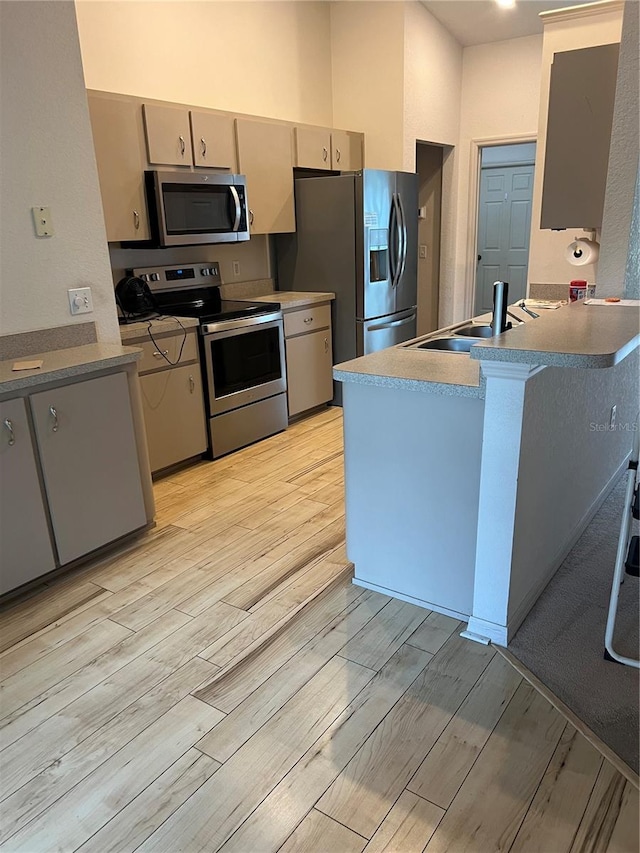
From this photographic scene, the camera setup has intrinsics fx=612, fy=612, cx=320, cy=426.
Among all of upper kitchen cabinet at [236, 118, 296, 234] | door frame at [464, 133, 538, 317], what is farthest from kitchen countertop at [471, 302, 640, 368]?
door frame at [464, 133, 538, 317]

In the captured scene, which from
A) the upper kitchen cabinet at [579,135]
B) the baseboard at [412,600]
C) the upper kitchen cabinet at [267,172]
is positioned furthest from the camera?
the upper kitchen cabinet at [267,172]

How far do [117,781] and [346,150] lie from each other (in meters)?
4.65

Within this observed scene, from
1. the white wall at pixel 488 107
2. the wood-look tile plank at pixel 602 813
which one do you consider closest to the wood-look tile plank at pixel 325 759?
the wood-look tile plank at pixel 602 813

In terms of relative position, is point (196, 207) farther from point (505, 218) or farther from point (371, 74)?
point (505, 218)

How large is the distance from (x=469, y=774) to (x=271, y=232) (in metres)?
3.64

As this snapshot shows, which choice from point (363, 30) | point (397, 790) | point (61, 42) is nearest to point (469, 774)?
point (397, 790)

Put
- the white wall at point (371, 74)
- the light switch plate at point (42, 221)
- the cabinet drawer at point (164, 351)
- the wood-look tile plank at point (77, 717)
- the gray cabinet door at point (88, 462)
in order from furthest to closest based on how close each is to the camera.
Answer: the white wall at point (371, 74) → the cabinet drawer at point (164, 351) → the light switch plate at point (42, 221) → the gray cabinet door at point (88, 462) → the wood-look tile plank at point (77, 717)

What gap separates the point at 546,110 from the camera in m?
3.89

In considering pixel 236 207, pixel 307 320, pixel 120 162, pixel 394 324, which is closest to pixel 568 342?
pixel 120 162

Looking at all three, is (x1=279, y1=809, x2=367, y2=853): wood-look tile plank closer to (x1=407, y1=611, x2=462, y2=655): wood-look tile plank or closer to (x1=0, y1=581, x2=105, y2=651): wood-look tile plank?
(x1=407, y1=611, x2=462, y2=655): wood-look tile plank

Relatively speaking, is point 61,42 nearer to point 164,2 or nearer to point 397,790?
point 164,2

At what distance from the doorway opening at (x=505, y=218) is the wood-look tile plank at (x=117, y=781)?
236 inches

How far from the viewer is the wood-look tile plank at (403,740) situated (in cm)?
149

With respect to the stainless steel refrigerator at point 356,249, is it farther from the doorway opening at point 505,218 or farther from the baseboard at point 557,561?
the doorway opening at point 505,218
